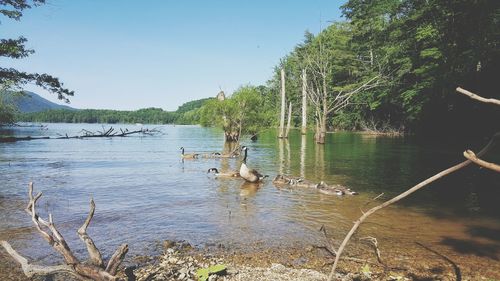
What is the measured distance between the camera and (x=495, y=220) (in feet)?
36.6

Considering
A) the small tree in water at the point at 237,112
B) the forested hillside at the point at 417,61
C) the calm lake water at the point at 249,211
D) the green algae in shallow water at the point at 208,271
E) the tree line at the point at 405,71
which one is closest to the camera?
the green algae in shallow water at the point at 208,271

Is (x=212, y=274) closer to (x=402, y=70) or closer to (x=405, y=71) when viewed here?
(x=405, y=71)

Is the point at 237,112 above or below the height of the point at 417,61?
below

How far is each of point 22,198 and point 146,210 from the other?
18.7 ft

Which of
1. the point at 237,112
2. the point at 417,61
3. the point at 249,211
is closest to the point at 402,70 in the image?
the point at 417,61

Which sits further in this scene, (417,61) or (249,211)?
(417,61)

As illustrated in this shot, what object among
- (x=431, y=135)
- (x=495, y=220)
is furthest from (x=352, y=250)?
(x=431, y=135)

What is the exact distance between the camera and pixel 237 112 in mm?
46000

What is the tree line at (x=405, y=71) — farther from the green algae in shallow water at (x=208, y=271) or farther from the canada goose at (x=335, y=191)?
the green algae in shallow water at (x=208, y=271)

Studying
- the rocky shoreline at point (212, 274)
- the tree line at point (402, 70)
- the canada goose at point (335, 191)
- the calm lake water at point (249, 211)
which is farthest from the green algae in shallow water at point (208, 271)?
the tree line at point (402, 70)

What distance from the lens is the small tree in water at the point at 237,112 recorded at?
45.8 meters

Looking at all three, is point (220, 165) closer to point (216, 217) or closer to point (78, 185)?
point (78, 185)

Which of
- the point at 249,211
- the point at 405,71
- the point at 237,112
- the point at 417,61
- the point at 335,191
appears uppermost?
the point at 417,61

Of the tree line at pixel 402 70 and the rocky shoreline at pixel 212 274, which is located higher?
the tree line at pixel 402 70
